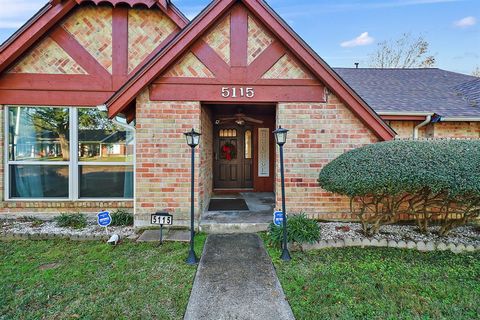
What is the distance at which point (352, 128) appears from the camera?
5.32m

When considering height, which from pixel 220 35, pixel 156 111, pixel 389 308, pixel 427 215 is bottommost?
pixel 389 308

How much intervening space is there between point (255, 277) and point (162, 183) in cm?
282

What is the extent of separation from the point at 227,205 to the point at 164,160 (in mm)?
2290

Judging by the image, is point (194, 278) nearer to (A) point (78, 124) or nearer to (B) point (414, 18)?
(A) point (78, 124)

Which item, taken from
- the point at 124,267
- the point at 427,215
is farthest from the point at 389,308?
the point at 124,267

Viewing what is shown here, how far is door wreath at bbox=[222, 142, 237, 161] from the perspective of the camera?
874cm

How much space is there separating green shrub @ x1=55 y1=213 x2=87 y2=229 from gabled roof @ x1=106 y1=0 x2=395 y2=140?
98.2 inches

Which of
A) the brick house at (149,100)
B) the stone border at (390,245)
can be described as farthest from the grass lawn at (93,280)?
the stone border at (390,245)

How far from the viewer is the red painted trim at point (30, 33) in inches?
211

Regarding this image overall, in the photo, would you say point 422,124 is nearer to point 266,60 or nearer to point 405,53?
point 266,60

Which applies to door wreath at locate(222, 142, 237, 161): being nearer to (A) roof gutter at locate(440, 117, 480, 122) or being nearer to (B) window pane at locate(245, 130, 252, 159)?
(B) window pane at locate(245, 130, 252, 159)

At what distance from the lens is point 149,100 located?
5117mm

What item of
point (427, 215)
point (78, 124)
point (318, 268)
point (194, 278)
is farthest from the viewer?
point (78, 124)

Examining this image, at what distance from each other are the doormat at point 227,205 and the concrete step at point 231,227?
111cm
